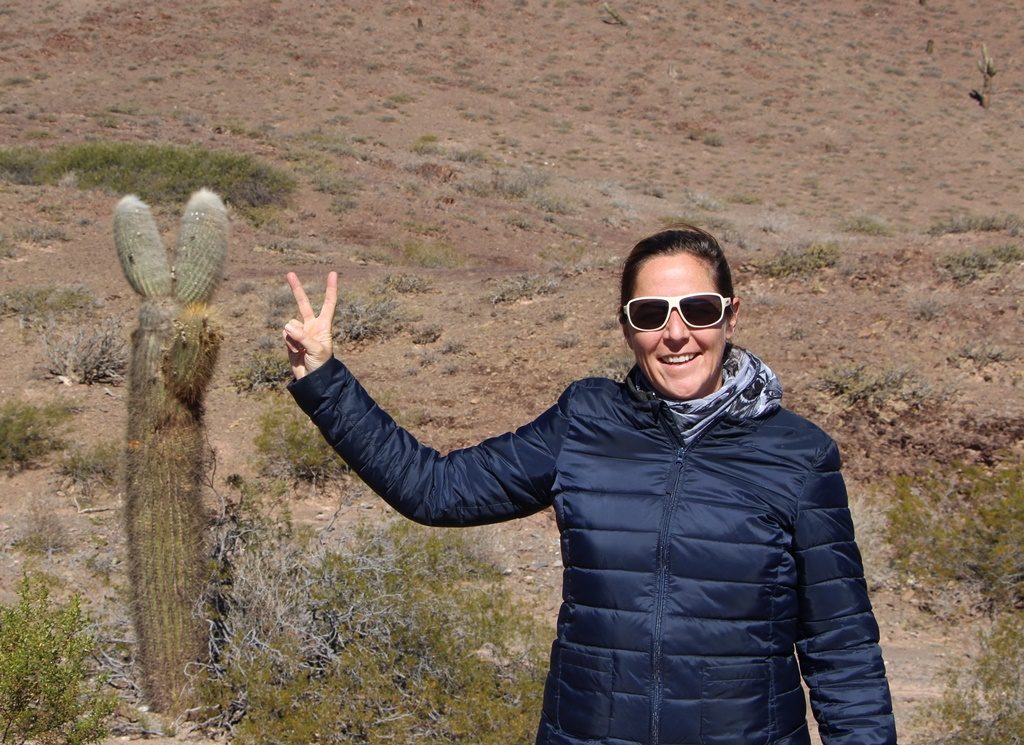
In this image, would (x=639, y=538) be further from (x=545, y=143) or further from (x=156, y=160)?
(x=545, y=143)

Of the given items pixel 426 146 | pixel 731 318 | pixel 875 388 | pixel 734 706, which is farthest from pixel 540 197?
pixel 734 706

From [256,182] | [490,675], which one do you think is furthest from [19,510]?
[256,182]

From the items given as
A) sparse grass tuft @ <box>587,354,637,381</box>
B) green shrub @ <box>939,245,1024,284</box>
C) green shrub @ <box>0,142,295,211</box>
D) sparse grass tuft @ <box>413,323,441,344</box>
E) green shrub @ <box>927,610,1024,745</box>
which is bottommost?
green shrub @ <box>927,610,1024,745</box>

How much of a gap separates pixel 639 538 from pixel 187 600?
3.49 metres

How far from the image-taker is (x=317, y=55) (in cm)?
3769

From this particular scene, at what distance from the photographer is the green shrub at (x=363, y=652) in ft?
15.3

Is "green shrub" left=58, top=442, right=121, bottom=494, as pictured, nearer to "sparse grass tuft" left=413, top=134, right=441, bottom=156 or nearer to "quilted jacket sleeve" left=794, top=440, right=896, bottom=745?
"quilted jacket sleeve" left=794, top=440, right=896, bottom=745

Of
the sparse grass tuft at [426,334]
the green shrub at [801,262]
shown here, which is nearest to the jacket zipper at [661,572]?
the sparse grass tuft at [426,334]

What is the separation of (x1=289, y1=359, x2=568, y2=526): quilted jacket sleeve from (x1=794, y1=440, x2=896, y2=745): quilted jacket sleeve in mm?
594

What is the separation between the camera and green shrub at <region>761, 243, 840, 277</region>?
1270cm

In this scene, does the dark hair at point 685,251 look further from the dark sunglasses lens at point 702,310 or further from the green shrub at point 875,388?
the green shrub at point 875,388

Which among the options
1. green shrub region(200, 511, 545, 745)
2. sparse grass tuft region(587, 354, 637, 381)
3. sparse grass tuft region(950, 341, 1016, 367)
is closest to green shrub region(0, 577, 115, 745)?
green shrub region(200, 511, 545, 745)

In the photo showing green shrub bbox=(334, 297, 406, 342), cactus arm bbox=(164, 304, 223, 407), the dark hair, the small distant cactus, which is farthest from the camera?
the small distant cactus

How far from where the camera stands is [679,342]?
235 cm
